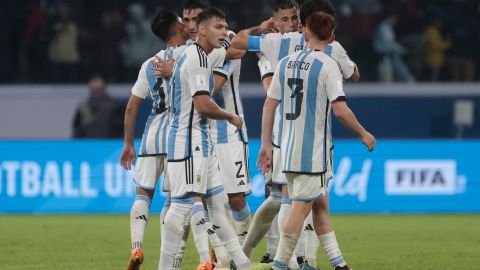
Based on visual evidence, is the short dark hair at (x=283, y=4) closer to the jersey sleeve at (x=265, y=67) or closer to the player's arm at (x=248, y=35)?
the player's arm at (x=248, y=35)

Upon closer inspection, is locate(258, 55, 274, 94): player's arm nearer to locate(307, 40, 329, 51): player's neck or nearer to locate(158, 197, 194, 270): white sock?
locate(307, 40, 329, 51): player's neck

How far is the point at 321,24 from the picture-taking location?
8.21m

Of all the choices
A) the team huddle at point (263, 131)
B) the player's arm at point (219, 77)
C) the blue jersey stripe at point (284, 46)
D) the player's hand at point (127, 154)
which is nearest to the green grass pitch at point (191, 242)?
the player's hand at point (127, 154)

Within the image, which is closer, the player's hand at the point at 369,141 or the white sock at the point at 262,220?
the player's hand at the point at 369,141

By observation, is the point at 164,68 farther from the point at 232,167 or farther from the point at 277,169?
the point at 277,169

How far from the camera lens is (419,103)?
21.4m

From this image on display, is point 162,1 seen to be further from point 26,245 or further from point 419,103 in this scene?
point 26,245

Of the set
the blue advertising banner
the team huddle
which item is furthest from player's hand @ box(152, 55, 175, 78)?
the blue advertising banner

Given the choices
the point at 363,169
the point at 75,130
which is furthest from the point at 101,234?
the point at 75,130

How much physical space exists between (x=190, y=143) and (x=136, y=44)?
533 inches

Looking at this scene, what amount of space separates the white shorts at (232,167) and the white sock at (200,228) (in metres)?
0.81

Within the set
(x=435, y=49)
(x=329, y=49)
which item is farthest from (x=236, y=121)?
(x=435, y=49)

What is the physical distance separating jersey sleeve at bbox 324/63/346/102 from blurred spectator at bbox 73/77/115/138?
1205 centimetres

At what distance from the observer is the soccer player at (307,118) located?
8.22 m
